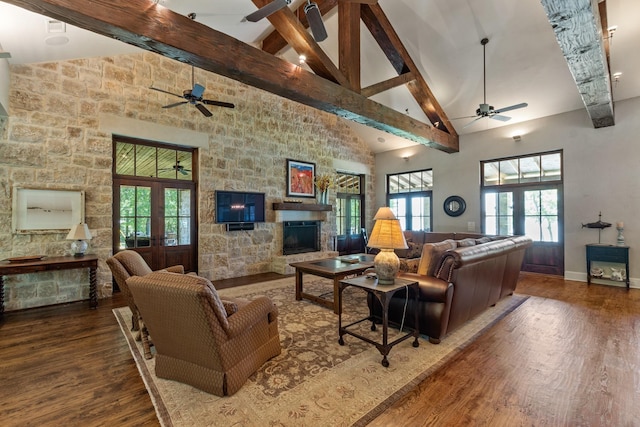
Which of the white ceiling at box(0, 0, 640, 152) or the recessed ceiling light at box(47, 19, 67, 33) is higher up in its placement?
the white ceiling at box(0, 0, 640, 152)

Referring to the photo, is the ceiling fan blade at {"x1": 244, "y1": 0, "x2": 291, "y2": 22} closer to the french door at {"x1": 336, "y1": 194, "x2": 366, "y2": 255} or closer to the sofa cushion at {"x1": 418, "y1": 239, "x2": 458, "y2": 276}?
the sofa cushion at {"x1": 418, "y1": 239, "x2": 458, "y2": 276}

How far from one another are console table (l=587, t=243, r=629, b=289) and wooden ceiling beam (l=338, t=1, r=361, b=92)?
5.17 m

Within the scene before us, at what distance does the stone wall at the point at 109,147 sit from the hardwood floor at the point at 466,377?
122 centimetres

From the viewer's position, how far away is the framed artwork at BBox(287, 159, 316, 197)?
7066 mm

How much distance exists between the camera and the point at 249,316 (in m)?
2.20

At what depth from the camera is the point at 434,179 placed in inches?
308

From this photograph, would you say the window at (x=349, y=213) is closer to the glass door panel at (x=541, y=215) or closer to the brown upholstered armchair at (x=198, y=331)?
the glass door panel at (x=541, y=215)

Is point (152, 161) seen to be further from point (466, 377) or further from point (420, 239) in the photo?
point (420, 239)

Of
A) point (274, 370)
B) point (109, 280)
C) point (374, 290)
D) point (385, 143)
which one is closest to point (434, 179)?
point (385, 143)

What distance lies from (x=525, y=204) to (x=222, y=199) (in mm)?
6520

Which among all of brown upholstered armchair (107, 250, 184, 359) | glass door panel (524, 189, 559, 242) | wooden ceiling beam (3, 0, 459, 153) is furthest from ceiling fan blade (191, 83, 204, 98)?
glass door panel (524, 189, 559, 242)

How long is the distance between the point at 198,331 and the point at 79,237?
336 cm

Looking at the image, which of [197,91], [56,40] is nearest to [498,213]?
[197,91]

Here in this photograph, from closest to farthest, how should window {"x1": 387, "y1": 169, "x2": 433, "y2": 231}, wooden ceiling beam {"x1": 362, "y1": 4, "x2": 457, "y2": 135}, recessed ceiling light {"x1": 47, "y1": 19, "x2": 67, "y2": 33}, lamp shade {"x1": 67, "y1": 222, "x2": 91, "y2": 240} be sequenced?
recessed ceiling light {"x1": 47, "y1": 19, "x2": 67, "y2": 33} < lamp shade {"x1": 67, "y1": 222, "x2": 91, "y2": 240} < wooden ceiling beam {"x1": 362, "y1": 4, "x2": 457, "y2": 135} < window {"x1": 387, "y1": 169, "x2": 433, "y2": 231}
